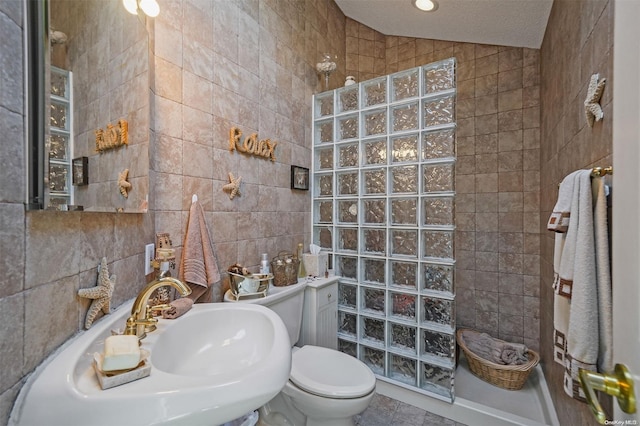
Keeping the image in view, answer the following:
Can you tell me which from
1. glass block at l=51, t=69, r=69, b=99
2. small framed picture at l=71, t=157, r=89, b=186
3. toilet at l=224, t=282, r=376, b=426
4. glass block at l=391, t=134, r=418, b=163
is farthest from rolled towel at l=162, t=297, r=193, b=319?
glass block at l=391, t=134, r=418, b=163

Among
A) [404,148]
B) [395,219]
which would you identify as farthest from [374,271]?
[404,148]

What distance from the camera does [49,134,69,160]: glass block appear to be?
2.09 ft

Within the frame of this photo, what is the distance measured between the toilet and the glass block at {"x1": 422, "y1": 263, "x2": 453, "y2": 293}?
63cm

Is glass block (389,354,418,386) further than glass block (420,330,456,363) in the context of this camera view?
Yes

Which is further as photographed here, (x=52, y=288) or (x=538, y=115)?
(x=538, y=115)

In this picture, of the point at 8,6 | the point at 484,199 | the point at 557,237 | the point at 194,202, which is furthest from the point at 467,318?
the point at 8,6

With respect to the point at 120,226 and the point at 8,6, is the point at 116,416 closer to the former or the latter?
the point at 120,226

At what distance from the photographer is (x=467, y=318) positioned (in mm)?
2521

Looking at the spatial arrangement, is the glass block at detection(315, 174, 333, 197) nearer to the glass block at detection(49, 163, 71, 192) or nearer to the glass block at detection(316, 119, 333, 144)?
the glass block at detection(316, 119, 333, 144)

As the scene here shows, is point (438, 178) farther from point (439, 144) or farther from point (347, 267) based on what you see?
point (347, 267)

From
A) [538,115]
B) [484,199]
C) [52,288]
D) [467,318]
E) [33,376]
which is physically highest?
[538,115]

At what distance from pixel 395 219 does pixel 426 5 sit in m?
1.51

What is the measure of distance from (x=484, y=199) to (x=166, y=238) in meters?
2.42

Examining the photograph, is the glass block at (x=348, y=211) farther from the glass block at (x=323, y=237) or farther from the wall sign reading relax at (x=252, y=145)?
the wall sign reading relax at (x=252, y=145)
